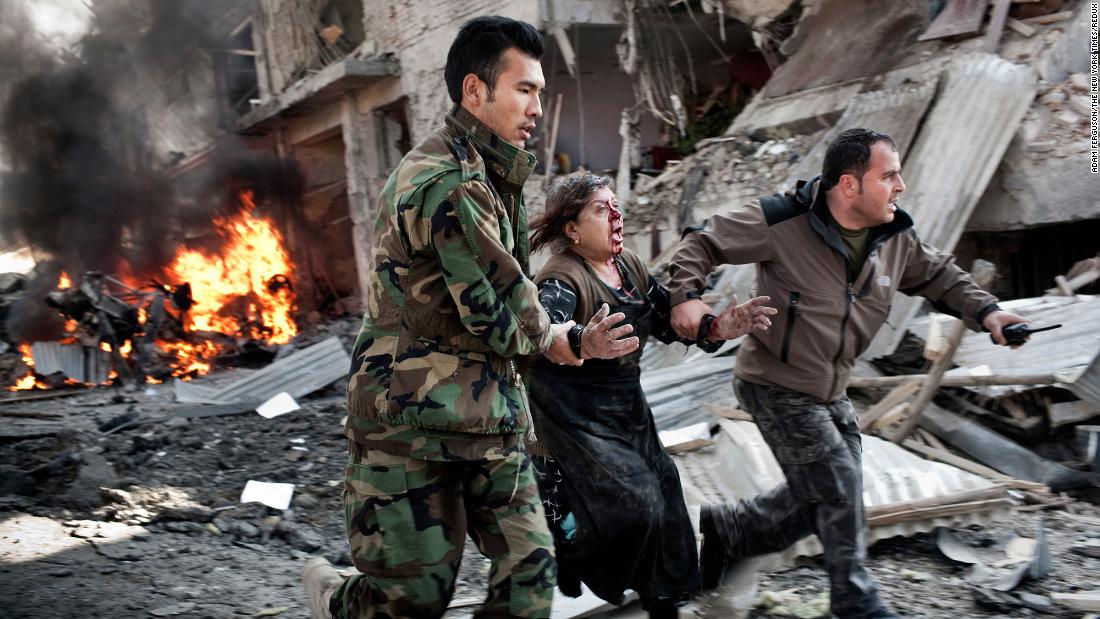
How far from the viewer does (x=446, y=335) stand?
7.90 ft

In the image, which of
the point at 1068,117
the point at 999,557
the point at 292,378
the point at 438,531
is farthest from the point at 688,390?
the point at 292,378

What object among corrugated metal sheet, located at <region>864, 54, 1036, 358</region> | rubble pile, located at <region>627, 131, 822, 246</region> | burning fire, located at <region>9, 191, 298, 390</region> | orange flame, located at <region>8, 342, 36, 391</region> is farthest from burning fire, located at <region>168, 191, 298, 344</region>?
corrugated metal sheet, located at <region>864, 54, 1036, 358</region>

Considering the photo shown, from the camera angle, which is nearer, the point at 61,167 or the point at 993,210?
the point at 993,210

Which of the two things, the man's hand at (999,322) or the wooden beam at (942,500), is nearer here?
the man's hand at (999,322)

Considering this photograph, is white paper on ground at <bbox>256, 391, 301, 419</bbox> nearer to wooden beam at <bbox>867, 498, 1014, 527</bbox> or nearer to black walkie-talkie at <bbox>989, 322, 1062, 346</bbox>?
wooden beam at <bbox>867, 498, 1014, 527</bbox>

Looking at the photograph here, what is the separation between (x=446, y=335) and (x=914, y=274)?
79.1 inches

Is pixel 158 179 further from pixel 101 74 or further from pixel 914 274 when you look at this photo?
pixel 914 274

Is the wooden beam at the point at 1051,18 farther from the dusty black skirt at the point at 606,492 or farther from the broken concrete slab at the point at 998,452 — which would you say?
the dusty black skirt at the point at 606,492

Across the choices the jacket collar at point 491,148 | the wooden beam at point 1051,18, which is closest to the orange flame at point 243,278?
the wooden beam at point 1051,18

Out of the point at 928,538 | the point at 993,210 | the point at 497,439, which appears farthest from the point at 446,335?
the point at 993,210

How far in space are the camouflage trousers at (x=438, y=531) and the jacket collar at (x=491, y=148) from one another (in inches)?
31.7

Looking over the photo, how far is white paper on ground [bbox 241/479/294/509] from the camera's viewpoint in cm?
555

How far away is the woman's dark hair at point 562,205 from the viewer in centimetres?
316

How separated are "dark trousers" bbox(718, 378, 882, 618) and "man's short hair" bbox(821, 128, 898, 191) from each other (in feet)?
2.65
